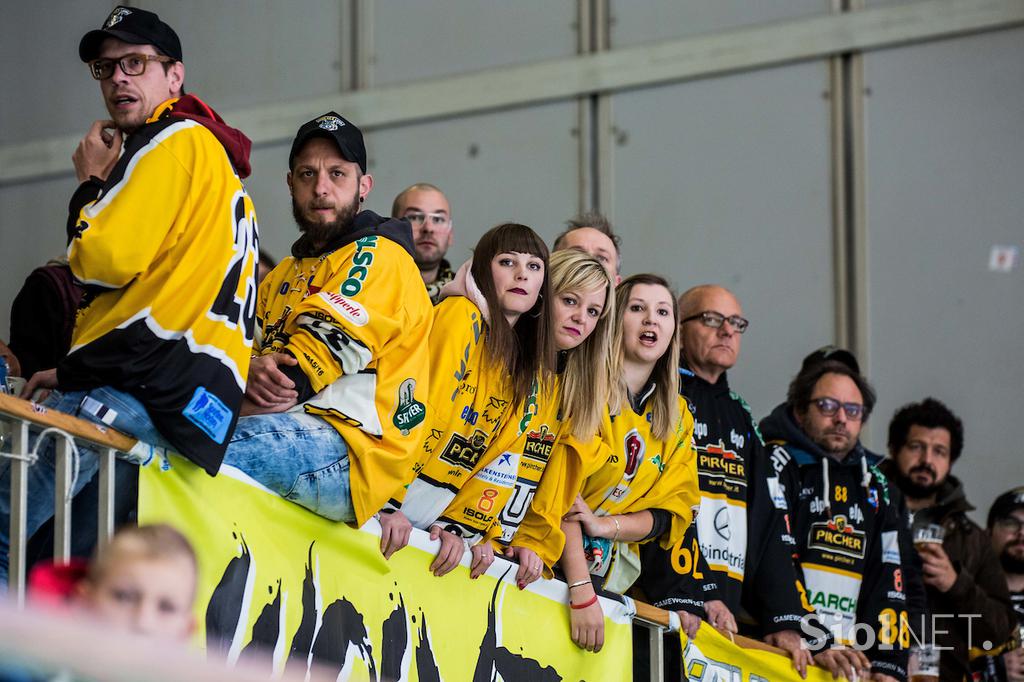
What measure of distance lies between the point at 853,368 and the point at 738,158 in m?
2.46

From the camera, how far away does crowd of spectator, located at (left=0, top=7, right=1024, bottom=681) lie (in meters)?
2.98

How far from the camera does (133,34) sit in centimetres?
312

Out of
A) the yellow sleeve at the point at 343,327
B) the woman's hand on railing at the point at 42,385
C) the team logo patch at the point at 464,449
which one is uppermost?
the yellow sleeve at the point at 343,327

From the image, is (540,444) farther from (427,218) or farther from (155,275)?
(155,275)

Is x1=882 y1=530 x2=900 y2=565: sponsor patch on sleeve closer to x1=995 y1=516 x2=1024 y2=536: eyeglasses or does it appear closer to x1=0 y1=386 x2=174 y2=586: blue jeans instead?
x1=995 y1=516 x2=1024 y2=536: eyeglasses

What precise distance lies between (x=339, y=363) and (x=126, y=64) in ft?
2.62

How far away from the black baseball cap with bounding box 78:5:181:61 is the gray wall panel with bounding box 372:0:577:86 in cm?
569

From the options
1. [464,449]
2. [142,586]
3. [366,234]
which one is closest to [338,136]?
[366,234]

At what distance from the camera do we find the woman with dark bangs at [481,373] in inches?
154

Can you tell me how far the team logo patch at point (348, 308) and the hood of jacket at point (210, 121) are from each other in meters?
0.35

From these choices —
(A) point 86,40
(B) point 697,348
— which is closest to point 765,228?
(B) point 697,348

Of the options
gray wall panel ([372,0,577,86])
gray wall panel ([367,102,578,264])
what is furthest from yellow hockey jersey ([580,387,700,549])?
gray wall panel ([372,0,577,86])

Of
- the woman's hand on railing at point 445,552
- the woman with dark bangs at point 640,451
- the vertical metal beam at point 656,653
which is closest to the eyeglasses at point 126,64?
the woman's hand on railing at point 445,552

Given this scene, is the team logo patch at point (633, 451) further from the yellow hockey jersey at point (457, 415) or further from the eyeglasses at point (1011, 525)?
the eyeglasses at point (1011, 525)
